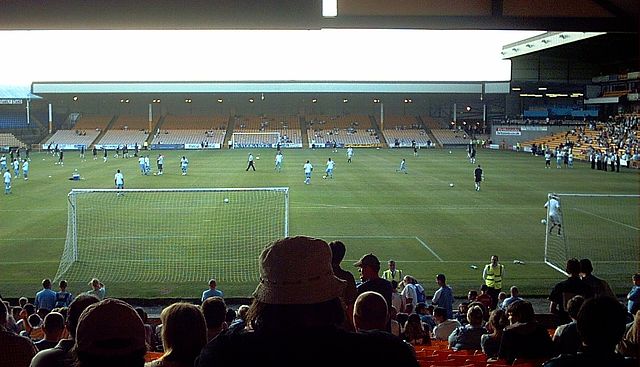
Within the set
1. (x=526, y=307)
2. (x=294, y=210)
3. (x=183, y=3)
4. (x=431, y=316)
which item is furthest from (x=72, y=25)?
(x=294, y=210)

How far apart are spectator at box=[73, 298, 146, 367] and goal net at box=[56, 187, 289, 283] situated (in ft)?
50.5

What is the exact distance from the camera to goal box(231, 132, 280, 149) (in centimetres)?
8306

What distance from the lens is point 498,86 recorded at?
83.9 metres

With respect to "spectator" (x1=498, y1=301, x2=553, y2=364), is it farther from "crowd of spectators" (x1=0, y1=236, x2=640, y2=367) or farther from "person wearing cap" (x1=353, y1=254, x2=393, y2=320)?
"person wearing cap" (x1=353, y1=254, x2=393, y2=320)

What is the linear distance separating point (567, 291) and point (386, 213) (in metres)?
18.9

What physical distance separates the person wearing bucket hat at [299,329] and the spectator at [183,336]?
52.1 inches

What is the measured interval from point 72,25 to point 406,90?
80341 mm

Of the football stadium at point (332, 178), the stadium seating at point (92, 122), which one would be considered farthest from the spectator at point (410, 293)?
Result: the stadium seating at point (92, 122)

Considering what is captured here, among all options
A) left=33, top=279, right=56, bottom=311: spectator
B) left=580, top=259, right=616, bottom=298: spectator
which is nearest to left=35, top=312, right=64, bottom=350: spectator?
left=580, top=259, right=616, bottom=298: spectator

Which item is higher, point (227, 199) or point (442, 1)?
point (442, 1)

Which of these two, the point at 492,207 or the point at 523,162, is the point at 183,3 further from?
the point at 523,162

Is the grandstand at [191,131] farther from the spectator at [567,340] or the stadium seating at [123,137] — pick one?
the spectator at [567,340]

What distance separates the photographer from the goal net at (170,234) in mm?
18934

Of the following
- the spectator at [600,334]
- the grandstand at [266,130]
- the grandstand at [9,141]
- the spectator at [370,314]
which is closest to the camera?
the spectator at [600,334]
